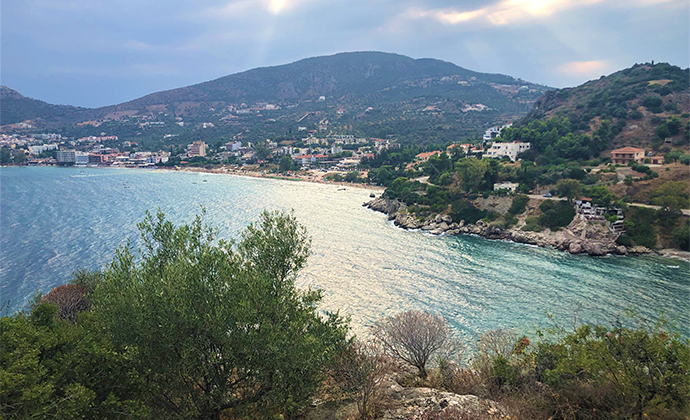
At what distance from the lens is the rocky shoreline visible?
118 feet

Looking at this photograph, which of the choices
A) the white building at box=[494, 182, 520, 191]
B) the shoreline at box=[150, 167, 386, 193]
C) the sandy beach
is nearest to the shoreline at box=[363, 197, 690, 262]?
the white building at box=[494, 182, 520, 191]

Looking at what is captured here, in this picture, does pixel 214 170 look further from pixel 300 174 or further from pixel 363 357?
pixel 363 357

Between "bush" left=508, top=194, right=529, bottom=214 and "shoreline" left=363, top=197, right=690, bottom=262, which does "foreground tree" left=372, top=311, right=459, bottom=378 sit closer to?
"shoreline" left=363, top=197, right=690, bottom=262

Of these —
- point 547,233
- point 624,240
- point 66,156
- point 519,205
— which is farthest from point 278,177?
point 66,156

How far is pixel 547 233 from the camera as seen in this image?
4031 centimetres

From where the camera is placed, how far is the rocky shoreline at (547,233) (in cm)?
3600

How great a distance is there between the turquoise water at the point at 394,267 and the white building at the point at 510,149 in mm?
25792

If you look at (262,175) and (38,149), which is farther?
(38,149)

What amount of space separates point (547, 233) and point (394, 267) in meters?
18.2

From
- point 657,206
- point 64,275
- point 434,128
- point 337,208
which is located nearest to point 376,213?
point 337,208

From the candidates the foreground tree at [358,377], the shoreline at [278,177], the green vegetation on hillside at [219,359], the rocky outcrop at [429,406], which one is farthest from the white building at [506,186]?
the foreground tree at [358,377]

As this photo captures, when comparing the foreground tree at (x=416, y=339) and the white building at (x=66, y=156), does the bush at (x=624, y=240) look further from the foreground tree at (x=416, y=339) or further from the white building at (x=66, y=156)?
the white building at (x=66, y=156)

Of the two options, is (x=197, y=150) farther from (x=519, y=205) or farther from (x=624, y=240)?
(x=624, y=240)

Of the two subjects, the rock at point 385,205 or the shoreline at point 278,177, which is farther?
the shoreline at point 278,177
